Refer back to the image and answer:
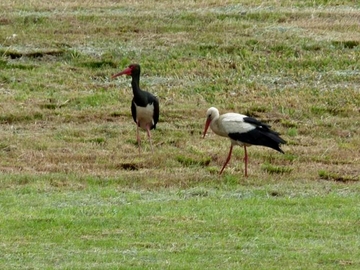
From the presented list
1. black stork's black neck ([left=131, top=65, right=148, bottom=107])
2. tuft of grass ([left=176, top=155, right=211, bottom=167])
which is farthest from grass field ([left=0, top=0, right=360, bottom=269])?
black stork's black neck ([left=131, top=65, right=148, bottom=107])

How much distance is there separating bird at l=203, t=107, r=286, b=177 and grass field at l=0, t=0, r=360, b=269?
1.22ft

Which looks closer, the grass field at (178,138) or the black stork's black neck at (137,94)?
the grass field at (178,138)

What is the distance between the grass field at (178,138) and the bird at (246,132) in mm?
A: 371

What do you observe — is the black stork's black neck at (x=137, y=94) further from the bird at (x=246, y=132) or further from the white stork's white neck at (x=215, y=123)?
the bird at (x=246, y=132)

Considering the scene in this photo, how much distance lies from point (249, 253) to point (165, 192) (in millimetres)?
3085

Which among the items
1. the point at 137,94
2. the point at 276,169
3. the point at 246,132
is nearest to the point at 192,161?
the point at 246,132

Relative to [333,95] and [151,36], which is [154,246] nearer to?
[333,95]

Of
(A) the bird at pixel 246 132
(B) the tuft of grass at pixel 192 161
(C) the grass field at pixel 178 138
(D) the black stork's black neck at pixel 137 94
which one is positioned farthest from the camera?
(D) the black stork's black neck at pixel 137 94

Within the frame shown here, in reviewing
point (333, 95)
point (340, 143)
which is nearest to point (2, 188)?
point (340, 143)

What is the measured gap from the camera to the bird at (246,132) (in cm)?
1373

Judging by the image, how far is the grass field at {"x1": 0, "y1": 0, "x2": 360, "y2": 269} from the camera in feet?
32.7

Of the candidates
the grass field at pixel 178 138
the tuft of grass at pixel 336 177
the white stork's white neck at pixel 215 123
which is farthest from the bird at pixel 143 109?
the tuft of grass at pixel 336 177

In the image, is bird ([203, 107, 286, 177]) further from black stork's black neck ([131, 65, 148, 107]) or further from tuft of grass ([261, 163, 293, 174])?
black stork's black neck ([131, 65, 148, 107])

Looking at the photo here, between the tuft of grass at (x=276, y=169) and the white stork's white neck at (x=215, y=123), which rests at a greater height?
the white stork's white neck at (x=215, y=123)
